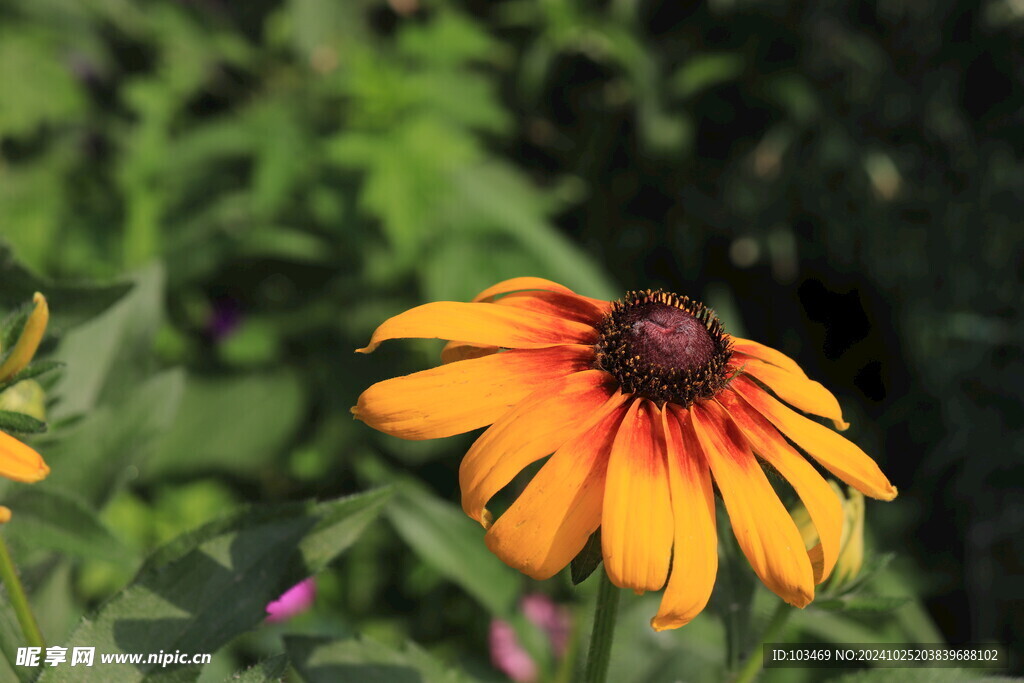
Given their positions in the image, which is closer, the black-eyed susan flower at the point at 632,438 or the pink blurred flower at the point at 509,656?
the black-eyed susan flower at the point at 632,438

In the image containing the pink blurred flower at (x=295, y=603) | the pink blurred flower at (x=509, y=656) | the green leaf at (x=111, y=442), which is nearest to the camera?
the green leaf at (x=111, y=442)

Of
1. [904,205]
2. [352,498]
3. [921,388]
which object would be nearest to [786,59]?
[904,205]

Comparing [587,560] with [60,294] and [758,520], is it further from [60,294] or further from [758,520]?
[60,294]

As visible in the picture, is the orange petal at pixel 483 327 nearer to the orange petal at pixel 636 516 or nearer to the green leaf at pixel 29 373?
the orange petal at pixel 636 516

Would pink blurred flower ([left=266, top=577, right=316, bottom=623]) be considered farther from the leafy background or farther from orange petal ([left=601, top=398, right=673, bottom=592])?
orange petal ([left=601, top=398, right=673, bottom=592])

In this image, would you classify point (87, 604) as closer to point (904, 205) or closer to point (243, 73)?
point (243, 73)

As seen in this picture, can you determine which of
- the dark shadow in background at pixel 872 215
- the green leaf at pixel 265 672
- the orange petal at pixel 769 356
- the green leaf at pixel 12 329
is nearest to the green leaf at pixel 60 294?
the green leaf at pixel 12 329

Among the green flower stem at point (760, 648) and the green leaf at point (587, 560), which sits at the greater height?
the green leaf at point (587, 560)
